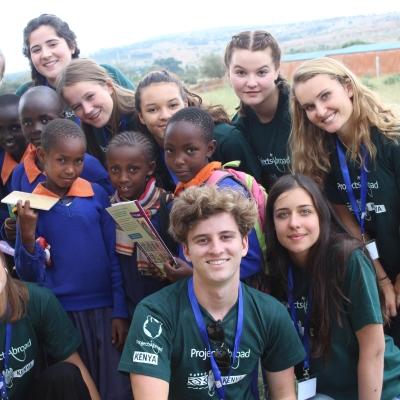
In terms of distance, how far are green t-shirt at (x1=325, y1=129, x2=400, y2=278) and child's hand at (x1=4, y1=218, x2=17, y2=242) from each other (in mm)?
→ 2073

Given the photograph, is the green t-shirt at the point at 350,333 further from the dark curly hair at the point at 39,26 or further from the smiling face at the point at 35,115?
the dark curly hair at the point at 39,26

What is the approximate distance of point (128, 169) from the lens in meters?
3.68

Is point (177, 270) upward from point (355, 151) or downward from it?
downward

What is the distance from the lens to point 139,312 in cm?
304

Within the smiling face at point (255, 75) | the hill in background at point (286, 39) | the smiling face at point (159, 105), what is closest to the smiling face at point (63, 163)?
the smiling face at point (159, 105)

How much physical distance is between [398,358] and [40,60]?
3544 mm

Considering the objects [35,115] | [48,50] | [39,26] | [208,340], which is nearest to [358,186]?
[208,340]

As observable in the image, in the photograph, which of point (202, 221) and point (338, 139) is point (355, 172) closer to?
point (338, 139)

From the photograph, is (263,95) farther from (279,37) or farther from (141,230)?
(279,37)

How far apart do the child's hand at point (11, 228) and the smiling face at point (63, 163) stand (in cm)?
35

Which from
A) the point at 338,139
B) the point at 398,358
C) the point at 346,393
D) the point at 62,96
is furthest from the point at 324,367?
the point at 62,96

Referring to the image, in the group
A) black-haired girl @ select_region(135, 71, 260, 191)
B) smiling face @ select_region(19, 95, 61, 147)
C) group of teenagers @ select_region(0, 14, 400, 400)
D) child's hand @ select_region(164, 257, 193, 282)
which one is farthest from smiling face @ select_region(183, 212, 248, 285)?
smiling face @ select_region(19, 95, 61, 147)

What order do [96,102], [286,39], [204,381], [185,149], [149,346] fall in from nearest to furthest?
[149,346] → [204,381] → [185,149] → [96,102] → [286,39]

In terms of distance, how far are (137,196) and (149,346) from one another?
3.50ft
